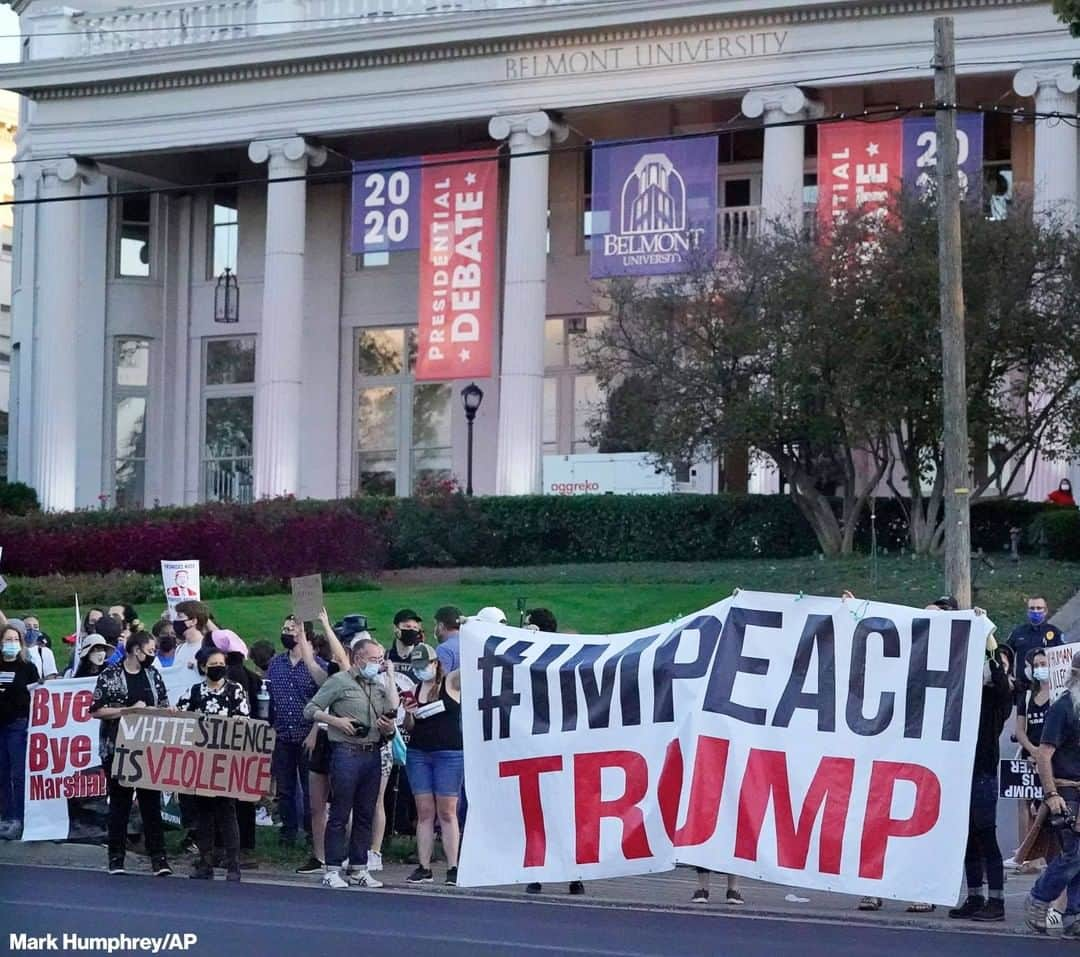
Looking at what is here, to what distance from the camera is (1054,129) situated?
113 ft

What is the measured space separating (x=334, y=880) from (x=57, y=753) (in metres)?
3.61

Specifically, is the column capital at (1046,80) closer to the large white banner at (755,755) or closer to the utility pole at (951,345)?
the utility pole at (951,345)

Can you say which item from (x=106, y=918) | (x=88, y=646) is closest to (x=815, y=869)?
(x=106, y=918)

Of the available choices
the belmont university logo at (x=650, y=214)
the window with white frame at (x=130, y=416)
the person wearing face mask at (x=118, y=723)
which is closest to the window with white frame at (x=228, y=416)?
the window with white frame at (x=130, y=416)

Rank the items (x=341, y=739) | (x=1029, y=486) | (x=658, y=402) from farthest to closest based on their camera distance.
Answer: (x=1029, y=486), (x=658, y=402), (x=341, y=739)

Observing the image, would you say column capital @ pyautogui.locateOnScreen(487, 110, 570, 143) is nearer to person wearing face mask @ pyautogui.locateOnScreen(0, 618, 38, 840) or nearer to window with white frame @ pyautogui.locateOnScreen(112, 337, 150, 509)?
window with white frame @ pyautogui.locateOnScreen(112, 337, 150, 509)

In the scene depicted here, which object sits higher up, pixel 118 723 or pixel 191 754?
pixel 118 723

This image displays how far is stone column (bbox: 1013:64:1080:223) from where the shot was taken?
3428 centimetres

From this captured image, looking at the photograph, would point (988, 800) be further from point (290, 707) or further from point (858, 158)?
point (858, 158)

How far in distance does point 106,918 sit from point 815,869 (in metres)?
4.11

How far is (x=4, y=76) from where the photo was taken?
139ft

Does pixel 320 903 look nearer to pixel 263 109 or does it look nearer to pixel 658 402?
pixel 658 402

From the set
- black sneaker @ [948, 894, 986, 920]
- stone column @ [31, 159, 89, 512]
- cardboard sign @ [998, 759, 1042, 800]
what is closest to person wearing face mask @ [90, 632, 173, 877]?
black sneaker @ [948, 894, 986, 920]

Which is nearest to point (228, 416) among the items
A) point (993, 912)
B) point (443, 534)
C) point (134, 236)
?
point (134, 236)
